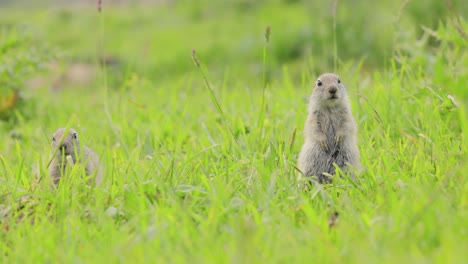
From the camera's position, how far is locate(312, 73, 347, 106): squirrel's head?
4742 millimetres

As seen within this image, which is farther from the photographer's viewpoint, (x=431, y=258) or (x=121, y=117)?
(x=121, y=117)

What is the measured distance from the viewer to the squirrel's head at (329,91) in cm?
474

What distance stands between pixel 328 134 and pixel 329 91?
0.35 metres

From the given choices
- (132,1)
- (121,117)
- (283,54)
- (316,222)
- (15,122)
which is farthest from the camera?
(132,1)

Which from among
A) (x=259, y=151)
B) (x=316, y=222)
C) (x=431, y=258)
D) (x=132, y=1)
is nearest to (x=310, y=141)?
(x=259, y=151)

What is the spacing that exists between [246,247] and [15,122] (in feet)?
17.9

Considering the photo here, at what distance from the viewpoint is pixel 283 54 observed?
475 inches

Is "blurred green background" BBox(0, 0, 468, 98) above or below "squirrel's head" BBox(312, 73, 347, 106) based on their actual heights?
below

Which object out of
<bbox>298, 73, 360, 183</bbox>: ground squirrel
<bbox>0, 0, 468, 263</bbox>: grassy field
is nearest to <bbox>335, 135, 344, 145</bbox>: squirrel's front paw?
<bbox>298, 73, 360, 183</bbox>: ground squirrel

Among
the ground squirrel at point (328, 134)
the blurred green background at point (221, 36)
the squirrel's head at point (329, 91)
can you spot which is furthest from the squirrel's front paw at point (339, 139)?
the blurred green background at point (221, 36)

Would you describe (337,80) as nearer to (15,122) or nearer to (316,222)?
(316,222)

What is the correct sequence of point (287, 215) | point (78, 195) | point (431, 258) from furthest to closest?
point (78, 195) < point (287, 215) < point (431, 258)

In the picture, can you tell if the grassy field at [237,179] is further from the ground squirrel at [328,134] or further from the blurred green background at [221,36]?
the blurred green background at [221,36]

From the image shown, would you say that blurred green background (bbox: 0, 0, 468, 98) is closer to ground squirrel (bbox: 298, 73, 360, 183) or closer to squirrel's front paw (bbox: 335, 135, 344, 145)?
ground squirrel (bbox: 298, 73, 360, 183)
